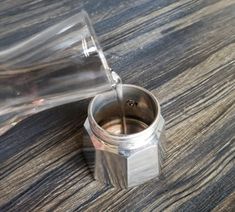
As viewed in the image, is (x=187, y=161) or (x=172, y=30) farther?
(x=172, y=30)

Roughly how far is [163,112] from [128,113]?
0.06 m

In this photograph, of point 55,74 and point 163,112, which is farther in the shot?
point 163,112

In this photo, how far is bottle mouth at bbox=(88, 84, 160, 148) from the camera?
1.39ft

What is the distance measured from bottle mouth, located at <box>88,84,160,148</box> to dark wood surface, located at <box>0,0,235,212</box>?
5 centimetres

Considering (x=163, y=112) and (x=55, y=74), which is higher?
(x=55, y=74)

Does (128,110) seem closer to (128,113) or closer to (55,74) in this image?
(128,113)

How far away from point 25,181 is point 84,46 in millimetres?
181

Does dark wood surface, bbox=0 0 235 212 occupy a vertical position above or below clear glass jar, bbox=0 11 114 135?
below

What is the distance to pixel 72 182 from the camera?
0.47 meters

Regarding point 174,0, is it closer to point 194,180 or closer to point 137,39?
point 137,39

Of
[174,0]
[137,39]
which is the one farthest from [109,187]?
[174,0]

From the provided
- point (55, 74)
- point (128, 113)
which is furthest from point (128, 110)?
point (55, 74)

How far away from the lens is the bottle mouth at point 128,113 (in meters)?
0.42

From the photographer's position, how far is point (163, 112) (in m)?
0.54
